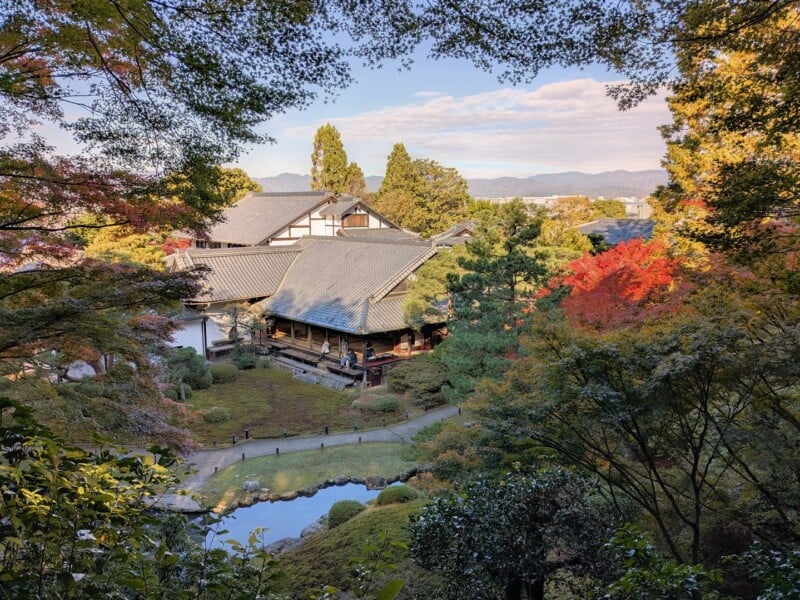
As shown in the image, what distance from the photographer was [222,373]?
1587 centimetres

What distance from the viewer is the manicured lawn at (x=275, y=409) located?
12.3 meters

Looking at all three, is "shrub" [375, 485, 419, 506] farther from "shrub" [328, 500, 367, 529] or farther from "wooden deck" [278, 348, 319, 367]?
"wooden deck" [278, 348, 319, 367]

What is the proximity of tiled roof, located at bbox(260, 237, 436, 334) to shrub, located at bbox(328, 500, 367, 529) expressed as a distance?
753 centimetres

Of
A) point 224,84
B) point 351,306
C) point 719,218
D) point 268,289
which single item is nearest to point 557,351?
point 719,218

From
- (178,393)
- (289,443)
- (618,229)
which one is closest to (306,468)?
(289,443)

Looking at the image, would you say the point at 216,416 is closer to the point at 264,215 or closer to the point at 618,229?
the point at 264,215

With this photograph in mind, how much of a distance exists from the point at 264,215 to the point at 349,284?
12617 mm

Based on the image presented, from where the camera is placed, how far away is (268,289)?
20.3 meters

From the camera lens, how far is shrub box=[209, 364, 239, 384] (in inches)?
623

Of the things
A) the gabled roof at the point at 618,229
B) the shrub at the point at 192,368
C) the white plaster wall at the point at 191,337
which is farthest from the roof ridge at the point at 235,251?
the gabled roof at the point at 618,229

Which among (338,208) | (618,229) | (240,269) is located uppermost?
(338,208)

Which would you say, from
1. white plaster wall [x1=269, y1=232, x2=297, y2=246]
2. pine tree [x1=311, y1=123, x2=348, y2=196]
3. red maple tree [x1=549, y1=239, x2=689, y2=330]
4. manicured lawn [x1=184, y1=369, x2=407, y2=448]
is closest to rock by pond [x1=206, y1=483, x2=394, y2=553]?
manicured lawn [x1=184, y1=369, x2=407, y2=448]

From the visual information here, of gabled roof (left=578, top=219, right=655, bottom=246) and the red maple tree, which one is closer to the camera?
the red maple tree

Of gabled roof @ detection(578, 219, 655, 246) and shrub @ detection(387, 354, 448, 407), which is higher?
gabled roof @ detection(578, 219, 655, 246)
